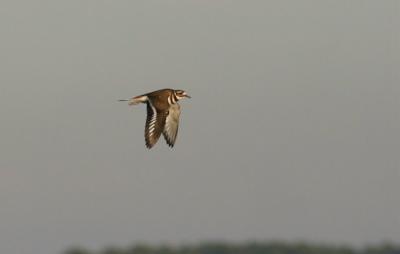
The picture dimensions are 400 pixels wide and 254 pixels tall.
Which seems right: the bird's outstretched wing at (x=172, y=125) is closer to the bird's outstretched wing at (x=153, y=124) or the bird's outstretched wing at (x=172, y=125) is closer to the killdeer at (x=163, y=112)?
the killdeer at (x=163, y=112)

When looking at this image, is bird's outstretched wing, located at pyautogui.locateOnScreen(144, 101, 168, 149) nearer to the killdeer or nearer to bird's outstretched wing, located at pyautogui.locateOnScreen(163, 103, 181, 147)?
the killdeer

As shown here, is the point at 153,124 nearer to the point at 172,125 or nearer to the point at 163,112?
the point at 163,112

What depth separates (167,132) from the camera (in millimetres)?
21188

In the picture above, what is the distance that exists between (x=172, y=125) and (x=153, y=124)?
86 cm

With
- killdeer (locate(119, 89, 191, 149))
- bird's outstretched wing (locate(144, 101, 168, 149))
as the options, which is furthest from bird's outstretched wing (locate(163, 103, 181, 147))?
bird's outstretched wing (locate(144, 101, 168, 149))

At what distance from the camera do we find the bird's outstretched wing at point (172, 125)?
2114cm

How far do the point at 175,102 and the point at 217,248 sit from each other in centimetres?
14548

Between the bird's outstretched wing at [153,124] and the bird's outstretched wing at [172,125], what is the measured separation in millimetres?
197

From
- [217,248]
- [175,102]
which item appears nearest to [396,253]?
[217,248]

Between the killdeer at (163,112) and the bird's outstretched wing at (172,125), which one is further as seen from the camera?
the bird's outstretched wing at (172,125)

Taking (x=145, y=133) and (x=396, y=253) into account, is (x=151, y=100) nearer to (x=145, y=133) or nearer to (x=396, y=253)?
(x=145, y=133)

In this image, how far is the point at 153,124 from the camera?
68.0ft

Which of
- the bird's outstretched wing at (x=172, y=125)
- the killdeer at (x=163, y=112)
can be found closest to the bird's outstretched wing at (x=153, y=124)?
the killdeer at (x=163, y=112)

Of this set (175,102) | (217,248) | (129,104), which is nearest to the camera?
(129,104)
